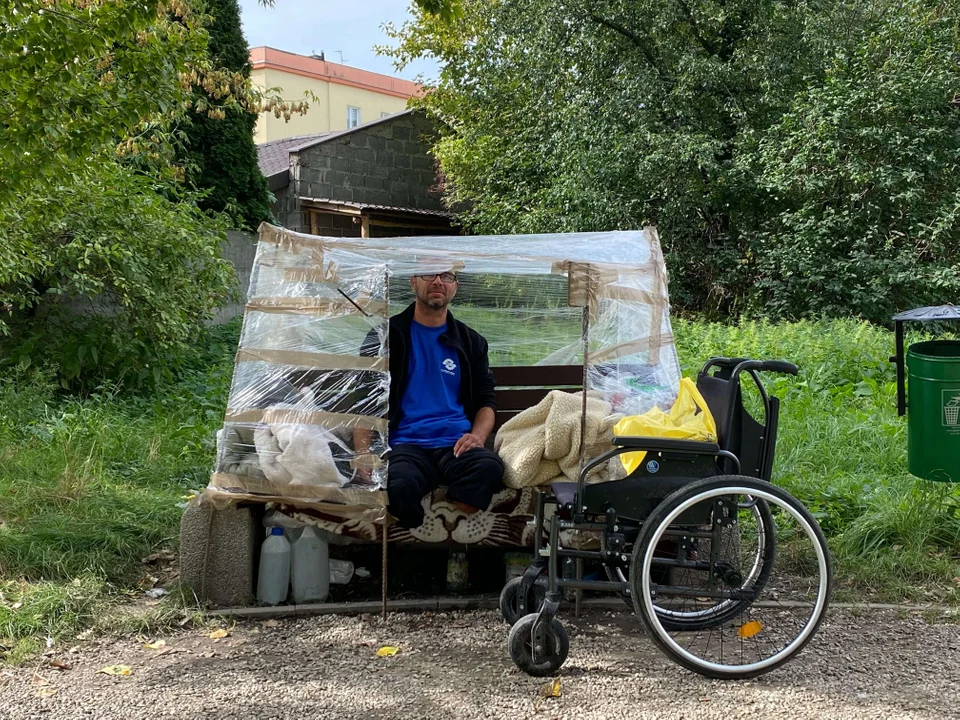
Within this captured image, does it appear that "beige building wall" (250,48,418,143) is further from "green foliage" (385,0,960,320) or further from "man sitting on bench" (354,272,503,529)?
"man sitting on bench" (354,272,503,529)

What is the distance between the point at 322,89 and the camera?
131ft

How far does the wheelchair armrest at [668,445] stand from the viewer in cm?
335

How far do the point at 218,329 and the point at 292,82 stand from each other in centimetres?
2945

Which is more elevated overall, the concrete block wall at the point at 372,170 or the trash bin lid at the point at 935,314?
the concrete block wall at the point at 372,170

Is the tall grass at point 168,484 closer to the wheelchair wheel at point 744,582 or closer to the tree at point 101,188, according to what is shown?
the tree at point 101,188

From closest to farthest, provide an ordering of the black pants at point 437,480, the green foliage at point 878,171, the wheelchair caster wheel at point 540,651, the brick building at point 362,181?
1. the wheelchair caster wheel at point 540,651
2. the black pants at point 437,480
3. the green foliage at point 878,171
4. the brick building at point 362,181

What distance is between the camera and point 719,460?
3584mm

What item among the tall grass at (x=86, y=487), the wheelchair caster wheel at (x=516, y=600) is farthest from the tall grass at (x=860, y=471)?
the tall grass at (x=86, y=487)

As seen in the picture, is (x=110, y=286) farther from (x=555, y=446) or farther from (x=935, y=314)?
(x=935, y=314)

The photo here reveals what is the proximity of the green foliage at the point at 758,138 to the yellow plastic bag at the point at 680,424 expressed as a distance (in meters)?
9.50

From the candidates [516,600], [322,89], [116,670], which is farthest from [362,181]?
[322,89]

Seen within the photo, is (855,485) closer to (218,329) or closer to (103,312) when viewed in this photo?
(103,312)

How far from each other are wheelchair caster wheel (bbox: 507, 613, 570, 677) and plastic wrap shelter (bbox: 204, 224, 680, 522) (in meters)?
0.98

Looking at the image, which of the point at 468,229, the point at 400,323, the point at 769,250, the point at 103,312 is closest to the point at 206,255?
the point at 103,312
